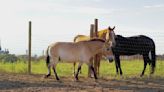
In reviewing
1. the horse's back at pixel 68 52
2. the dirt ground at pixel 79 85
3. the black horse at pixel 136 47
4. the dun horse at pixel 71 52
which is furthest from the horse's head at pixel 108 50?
the black horse at pixel 136 47

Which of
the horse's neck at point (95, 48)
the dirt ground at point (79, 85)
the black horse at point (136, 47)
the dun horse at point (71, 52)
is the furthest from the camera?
the black horse at point (136, 47)

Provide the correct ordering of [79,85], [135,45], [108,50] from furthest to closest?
[135,45]
[108,50]
[79,85]

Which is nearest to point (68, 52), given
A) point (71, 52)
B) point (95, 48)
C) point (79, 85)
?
point (71, 52)

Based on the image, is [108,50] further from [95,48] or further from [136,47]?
[136,47]

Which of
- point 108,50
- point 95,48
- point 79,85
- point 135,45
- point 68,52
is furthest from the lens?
point 135,45

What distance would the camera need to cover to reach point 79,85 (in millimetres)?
12039

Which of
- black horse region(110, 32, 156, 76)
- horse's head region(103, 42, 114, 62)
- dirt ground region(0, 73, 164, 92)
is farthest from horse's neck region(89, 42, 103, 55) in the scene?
black horse region(110, 32, 156, 76)

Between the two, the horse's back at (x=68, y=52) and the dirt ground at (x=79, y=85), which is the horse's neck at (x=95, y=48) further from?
the dirt ground at (x=79, y=85)

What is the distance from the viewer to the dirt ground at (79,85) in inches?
432

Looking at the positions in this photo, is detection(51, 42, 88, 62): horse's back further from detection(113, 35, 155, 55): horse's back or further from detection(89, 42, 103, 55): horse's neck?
detection(113, 35, 155, 55): horse's back

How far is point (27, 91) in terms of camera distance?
34.6 ft

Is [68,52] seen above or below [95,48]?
below

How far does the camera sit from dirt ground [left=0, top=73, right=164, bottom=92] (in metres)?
11.0

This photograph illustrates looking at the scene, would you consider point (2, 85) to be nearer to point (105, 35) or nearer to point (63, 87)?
point (63, 87)
